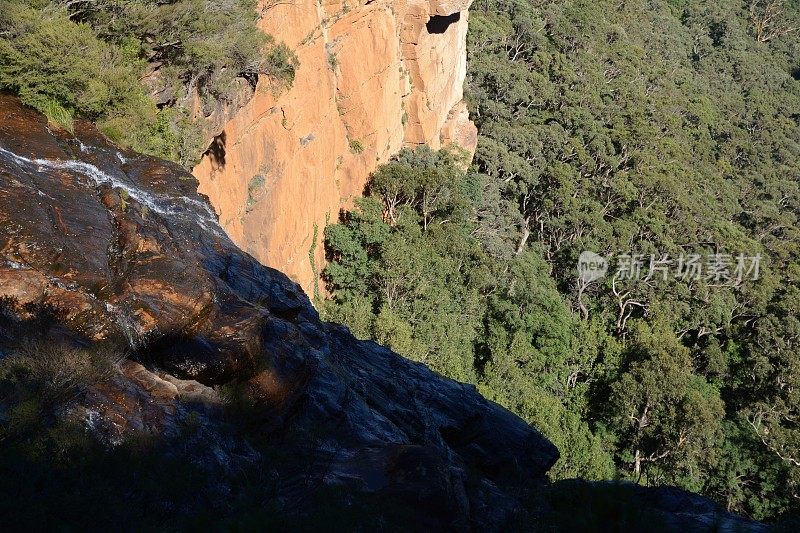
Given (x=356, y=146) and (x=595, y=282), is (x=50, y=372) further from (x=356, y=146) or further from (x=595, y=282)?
(x=595, y=282)

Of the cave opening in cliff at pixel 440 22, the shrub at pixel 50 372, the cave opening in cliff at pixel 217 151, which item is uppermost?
the cave opening in cliff at pixel 440 22

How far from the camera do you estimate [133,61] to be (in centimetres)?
1370

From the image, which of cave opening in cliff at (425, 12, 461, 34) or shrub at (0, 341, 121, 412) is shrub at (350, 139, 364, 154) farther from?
shrub at (0, 341, 121, 412)

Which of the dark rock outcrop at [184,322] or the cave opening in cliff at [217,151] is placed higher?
the cave opening in cliff at [217,151]

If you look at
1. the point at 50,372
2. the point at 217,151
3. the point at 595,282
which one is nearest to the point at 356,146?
the point at 217,151

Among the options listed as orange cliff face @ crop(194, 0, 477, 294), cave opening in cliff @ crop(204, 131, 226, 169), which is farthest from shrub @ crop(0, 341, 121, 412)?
cave opening in cliff @ crop(204, 131, 226, 169)

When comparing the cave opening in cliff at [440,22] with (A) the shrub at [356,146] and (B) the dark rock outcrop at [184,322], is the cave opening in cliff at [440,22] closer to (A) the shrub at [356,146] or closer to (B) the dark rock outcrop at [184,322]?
(A) the shrub at [356,146]

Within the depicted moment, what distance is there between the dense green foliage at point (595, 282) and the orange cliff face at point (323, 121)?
1.77 meters

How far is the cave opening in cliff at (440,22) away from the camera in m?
29.7

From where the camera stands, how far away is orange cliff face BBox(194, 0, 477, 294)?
18562 mm

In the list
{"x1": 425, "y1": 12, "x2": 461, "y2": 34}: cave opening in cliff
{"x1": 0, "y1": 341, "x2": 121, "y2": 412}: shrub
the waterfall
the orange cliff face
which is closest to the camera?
{"x1": 0, "y1": 341, "x2": 121, "y2": 412}: shrub

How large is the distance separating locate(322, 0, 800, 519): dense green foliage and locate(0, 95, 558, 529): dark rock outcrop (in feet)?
36.5

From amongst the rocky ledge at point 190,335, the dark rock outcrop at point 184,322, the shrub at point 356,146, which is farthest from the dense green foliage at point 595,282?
the rocky ledge at point 190,335

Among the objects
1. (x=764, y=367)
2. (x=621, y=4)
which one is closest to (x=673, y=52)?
(x=621, y=4)
